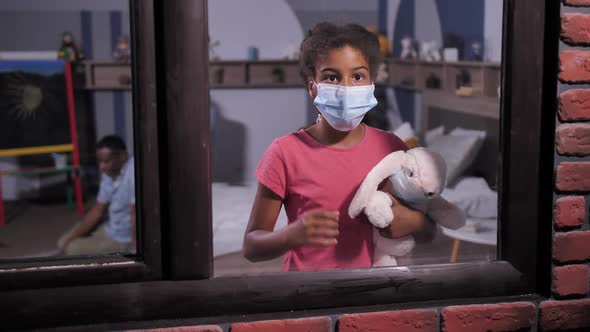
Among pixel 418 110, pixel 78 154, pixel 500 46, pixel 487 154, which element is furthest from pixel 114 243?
pixel 78 154

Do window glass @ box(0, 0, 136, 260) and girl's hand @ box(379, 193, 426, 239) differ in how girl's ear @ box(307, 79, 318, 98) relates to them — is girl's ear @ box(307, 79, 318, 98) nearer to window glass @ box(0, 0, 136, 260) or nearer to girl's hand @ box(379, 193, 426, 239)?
girl's hand @ box(379, 193, 426, 239)

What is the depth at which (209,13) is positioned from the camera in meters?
1.29

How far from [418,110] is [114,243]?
1.48 metres

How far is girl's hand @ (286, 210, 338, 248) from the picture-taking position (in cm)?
137

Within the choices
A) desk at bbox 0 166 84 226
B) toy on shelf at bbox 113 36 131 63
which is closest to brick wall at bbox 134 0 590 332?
desk at bbox 0 166 84 226

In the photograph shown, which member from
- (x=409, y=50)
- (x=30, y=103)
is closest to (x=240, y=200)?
(x=409, y=50)

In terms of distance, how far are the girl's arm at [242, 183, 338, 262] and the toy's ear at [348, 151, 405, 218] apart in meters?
0.04

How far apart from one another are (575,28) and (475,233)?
1.63 feet

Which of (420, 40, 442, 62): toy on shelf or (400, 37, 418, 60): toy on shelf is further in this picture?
(400, 37, 418, 60): toy on shelf

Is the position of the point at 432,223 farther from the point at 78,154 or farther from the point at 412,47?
the point at 78,154

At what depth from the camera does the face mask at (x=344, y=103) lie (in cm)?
136

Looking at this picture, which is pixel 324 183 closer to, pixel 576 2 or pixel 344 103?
pixel 344 103

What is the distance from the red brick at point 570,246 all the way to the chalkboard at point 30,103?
190 inches

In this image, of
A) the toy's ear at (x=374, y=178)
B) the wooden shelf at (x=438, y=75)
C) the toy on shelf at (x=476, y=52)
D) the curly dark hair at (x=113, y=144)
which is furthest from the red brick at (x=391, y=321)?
the curly dark hair at (x=113, y=144)
